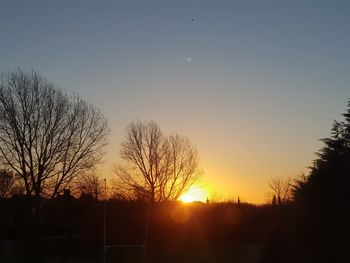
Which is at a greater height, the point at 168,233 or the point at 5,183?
the point at 5,183

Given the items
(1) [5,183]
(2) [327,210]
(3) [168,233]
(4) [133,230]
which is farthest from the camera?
(1) [5,183]

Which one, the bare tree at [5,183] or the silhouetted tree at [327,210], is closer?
the silhouetted tree at [327,210]

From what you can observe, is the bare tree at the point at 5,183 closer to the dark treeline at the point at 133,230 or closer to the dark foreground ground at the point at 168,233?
the dark foreground ground at the point at 168,233

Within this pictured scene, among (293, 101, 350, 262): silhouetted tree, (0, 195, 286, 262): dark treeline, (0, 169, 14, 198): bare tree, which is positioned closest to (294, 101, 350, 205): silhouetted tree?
(293, 101, 350, 262): silhouetted tree

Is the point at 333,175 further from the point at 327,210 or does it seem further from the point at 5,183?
the point at 5,183

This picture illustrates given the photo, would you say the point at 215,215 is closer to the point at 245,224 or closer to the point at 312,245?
the point at 245,224

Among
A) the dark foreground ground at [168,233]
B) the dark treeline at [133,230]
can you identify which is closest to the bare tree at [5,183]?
the dark foreground ground at [168,233]

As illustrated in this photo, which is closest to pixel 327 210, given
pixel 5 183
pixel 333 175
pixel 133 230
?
pixel 333 175

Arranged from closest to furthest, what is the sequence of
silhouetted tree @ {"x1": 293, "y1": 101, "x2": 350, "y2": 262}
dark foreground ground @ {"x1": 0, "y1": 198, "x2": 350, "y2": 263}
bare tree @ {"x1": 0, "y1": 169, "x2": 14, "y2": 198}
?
silhouetted tree @ {"x1": 293, "y1": 101, "x2": 350, "y2": 262}, dark foreground ground @ {"x1": 0, "y1": 198, "x2": 350, "y2": 263}, bare tree @ {"x1": 0, "y1": 169, "x2": 14, "y2": 198}

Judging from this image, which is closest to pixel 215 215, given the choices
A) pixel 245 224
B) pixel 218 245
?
pixel 245 224

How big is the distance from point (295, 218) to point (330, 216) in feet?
10.1

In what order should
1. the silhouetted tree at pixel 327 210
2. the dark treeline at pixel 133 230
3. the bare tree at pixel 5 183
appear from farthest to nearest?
the bare tree at pixel 5 183 < the dark treeline at pixel 133 230 < the silhouetted tree at pixel 327 210

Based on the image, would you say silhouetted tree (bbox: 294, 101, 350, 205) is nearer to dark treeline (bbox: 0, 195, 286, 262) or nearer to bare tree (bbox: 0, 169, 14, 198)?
dark treeline (bbox: 0, 195, 286, 262)

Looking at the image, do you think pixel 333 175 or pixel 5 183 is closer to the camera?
pixel 333 175
